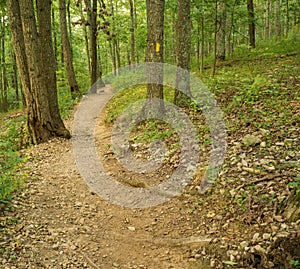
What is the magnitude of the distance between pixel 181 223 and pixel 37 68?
5.92 m

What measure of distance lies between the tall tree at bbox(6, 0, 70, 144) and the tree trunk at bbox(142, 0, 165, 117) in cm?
284

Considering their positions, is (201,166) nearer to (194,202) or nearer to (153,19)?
(194,202)

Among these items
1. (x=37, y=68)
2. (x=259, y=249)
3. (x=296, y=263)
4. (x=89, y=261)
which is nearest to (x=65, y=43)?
(x=37, y=68)

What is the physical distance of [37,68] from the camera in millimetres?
8336

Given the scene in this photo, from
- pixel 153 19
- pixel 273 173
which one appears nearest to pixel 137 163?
pixel 273 173

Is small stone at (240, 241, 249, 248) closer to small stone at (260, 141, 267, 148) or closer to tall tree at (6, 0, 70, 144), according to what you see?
small stone at (260, 141, 267, 148)

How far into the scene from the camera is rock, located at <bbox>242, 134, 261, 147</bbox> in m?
5.96

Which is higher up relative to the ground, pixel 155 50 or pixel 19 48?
pixel 19 48

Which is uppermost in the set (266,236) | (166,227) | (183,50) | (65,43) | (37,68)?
(65,43)

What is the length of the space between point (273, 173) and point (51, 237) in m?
3.59

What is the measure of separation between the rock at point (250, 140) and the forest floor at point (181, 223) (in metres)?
0.02

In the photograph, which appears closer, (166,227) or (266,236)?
(266,236)

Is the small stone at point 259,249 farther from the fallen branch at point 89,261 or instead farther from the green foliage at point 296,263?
the fallen branch at point 89,261

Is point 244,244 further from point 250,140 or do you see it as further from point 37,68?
point 37,68
